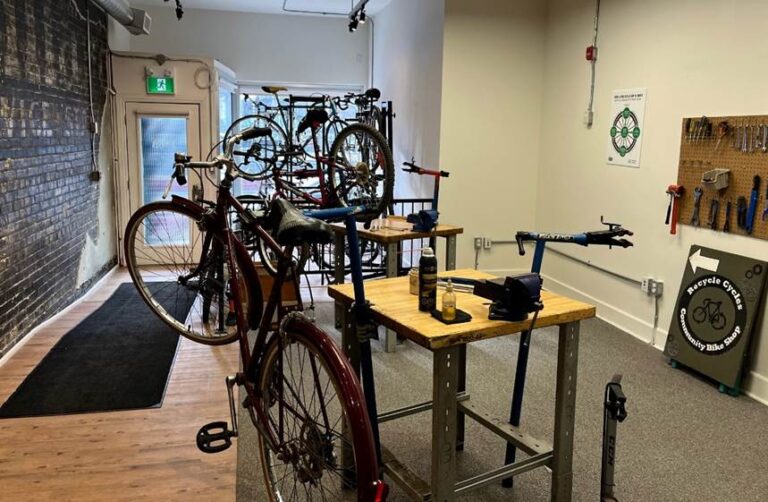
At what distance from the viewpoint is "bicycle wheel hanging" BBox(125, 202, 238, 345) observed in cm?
294

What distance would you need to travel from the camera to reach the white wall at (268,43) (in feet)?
24.2

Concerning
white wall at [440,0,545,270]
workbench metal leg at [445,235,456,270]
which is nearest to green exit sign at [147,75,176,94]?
white wall at [440,0,545,270]

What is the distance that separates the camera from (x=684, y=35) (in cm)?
375

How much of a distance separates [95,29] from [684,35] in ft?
16.0

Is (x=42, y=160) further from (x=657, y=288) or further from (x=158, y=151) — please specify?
(x=657, y=288)

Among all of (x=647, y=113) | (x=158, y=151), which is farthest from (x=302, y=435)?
(x=158, y=151)

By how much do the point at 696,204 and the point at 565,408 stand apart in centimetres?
228

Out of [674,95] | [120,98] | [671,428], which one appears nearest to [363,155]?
[674,95]

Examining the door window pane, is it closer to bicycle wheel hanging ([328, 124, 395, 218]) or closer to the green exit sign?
the green exit sign

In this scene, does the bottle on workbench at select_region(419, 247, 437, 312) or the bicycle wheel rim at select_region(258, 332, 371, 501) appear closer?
the bicycle wheel rim at select_region(258, 332, 371, 501)

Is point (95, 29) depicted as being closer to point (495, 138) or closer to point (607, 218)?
point (495, 138)

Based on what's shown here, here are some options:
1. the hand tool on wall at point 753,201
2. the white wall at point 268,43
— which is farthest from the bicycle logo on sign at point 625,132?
the white wall at point 268,43

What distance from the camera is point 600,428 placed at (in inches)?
112

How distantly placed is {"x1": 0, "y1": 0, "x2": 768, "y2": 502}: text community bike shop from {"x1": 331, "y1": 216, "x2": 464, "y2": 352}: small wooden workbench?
0.07 ft
